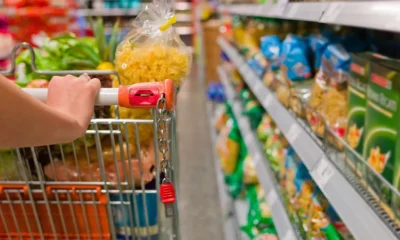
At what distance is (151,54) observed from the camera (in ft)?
3.18

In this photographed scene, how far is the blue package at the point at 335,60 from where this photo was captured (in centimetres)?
118

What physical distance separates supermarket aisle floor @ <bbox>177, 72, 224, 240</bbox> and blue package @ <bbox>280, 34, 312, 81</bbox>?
97 centimetres

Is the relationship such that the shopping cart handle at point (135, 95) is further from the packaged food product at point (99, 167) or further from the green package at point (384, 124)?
the green package at point (384, 124)

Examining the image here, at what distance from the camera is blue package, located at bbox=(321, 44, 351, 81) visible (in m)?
1.18

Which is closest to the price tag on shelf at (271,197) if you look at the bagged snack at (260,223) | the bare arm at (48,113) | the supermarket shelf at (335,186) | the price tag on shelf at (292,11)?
the bagged snack at (260,223)

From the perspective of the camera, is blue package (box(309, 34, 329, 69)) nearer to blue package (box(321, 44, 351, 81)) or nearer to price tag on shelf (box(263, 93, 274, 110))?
blue package (box(321, 44, 351, 81))

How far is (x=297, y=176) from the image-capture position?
147cm

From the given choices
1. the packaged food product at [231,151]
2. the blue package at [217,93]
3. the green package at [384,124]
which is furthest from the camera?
the blue package at [217,93]

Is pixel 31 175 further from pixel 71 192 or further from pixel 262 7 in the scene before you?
pixel 262 7

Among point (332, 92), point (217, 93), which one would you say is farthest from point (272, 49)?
point (217, 93)

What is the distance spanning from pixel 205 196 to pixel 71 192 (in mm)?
1611

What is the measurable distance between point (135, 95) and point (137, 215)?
362 mm

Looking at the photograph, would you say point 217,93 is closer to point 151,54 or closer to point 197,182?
point 197,182

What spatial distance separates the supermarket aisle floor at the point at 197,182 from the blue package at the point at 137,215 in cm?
95
